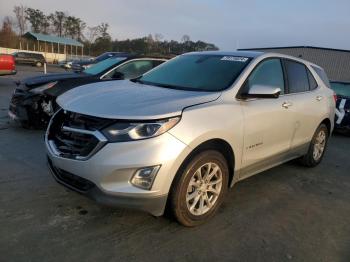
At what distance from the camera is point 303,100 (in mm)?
5117

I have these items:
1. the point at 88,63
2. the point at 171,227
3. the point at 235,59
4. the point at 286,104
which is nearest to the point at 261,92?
the point at 235,59

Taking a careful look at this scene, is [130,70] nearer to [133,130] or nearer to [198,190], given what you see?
[198,190]

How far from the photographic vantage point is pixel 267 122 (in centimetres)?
429

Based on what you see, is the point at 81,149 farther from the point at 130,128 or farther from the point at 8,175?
the point at 8,175

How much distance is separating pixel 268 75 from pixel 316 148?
189cm

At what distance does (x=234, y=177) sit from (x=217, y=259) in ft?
3.58

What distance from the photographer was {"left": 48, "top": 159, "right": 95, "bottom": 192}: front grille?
3312 mm

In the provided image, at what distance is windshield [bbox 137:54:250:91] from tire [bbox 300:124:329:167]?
200cm

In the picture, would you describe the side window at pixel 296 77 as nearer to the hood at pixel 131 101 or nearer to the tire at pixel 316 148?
the tire at pixel 316 148

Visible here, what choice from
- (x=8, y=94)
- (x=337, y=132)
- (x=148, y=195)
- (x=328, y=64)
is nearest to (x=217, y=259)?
(x=148, y=195)

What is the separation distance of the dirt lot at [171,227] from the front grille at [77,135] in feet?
Answer: 2.33

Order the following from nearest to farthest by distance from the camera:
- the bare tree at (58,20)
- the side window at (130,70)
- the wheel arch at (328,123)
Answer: the wheel arch at (328,123), the side window at (130,70), the bare tree at (58,20)

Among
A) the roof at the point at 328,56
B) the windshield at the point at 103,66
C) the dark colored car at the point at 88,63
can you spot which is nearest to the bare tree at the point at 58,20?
the roof at the point at 328,56

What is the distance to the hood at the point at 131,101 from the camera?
3258 mm
